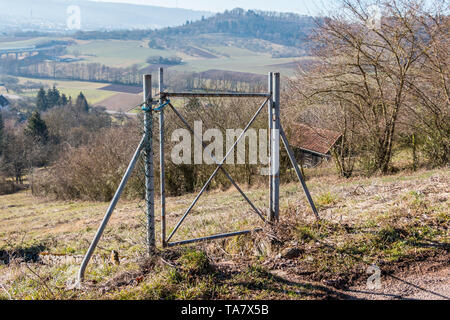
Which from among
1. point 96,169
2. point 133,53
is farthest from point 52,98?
point 96,169

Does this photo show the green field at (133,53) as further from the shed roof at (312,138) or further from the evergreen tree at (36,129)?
the shed roof at (312,138)

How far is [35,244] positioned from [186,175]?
1111 cm

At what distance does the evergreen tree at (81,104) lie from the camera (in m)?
68.7

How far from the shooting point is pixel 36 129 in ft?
170

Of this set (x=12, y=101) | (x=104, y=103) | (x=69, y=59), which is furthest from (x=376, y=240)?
(x=69, y=59)

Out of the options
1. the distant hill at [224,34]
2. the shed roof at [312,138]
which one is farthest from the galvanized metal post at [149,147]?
the distant hill at [224,34]

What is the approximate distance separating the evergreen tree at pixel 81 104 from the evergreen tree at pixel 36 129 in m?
15.6

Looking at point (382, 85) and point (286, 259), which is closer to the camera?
point (286, 259)

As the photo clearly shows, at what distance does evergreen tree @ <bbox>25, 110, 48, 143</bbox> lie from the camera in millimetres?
51062

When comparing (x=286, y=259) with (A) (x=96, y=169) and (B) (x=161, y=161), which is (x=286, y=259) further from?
(A) (x=96, y=169)

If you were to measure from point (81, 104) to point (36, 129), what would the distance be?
2014 centimetres

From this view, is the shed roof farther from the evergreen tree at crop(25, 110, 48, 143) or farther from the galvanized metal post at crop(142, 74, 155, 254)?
the evergreen tree at crop(25, 110, 48, 143)

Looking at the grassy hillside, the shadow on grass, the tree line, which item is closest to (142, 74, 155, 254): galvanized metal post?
the grassy hillside

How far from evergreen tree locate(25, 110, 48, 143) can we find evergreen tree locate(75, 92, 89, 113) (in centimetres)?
1562
